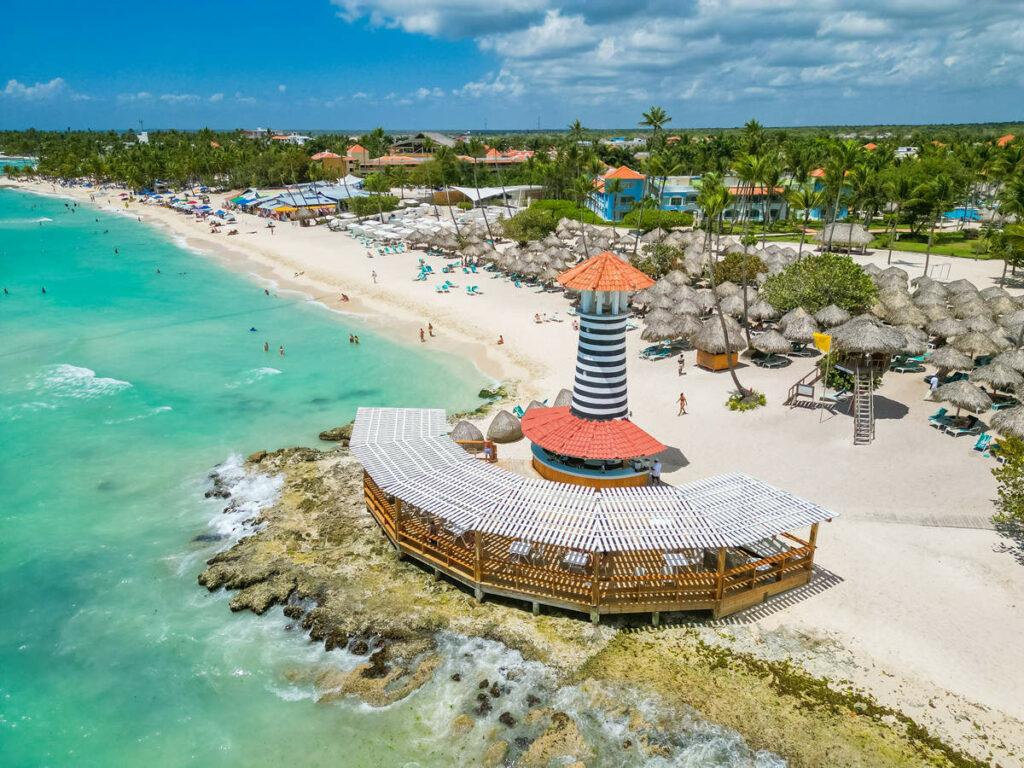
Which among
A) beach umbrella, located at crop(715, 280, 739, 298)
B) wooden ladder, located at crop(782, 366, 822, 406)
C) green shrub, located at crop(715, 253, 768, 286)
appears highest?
green shrub, located at crop(715, 253, 768, 286)

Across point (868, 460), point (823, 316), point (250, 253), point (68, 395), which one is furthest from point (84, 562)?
point (250, 253)

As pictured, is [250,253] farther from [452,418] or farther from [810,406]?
[810,406]

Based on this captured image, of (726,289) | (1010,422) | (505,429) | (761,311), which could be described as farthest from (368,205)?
(1010,422)

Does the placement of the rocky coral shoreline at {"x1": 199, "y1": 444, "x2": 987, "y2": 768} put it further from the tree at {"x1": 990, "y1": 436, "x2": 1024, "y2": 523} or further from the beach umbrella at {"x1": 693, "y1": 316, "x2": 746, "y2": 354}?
the beach umbrella at {"x1": 693, "y1": 316, "x2": 746, "y2": 354}

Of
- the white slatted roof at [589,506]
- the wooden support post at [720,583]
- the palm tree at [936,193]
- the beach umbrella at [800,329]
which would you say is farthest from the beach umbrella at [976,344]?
the wooden support post at [720,583]

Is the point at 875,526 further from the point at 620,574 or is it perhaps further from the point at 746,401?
the point at 746,401

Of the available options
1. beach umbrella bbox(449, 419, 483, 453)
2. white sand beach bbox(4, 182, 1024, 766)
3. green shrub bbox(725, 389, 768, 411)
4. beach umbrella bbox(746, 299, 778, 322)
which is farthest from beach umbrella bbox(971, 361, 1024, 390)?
beach umbrella bbox(449, 419, 483, 453)
